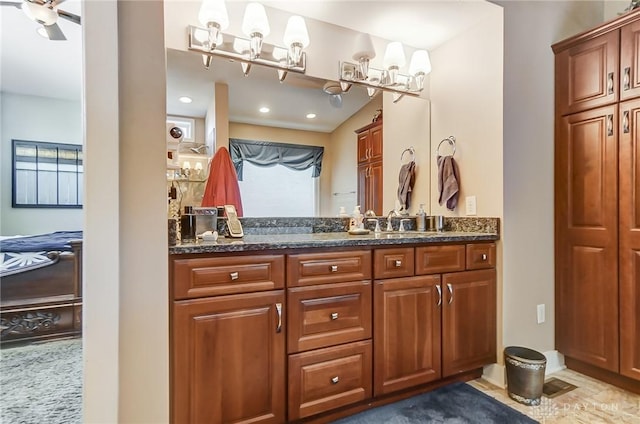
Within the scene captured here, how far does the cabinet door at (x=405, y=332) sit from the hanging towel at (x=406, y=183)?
0.84m

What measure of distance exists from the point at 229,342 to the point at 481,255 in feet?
5.18

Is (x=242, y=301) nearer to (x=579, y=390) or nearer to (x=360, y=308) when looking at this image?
(x=360, y=308)

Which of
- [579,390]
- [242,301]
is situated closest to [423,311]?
[242,301]

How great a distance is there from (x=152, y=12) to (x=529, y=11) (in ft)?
7.64

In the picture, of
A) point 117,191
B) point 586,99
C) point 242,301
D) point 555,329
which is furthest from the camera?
point 555,329

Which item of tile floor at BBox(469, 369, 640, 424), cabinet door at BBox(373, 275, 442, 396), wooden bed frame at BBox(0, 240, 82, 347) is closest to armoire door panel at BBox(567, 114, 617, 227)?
tile floor at BBox(469, 369, 640, 424)

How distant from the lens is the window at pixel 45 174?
2.41 metres

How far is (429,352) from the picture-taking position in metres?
1.81

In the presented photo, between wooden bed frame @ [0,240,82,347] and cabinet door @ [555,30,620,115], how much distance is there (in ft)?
12.6

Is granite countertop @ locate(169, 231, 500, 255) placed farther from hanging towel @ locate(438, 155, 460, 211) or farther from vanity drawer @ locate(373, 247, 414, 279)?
hanging towel @ locate(438, 155, 460, 211)

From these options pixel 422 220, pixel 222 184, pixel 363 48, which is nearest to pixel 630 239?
pixel 422 220

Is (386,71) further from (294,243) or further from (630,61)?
(294,243)

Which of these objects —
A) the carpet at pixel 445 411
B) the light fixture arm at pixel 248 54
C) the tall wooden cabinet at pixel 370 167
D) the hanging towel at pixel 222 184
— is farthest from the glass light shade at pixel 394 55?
the carpet at pixel 445 411

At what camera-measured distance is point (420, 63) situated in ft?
7.69
